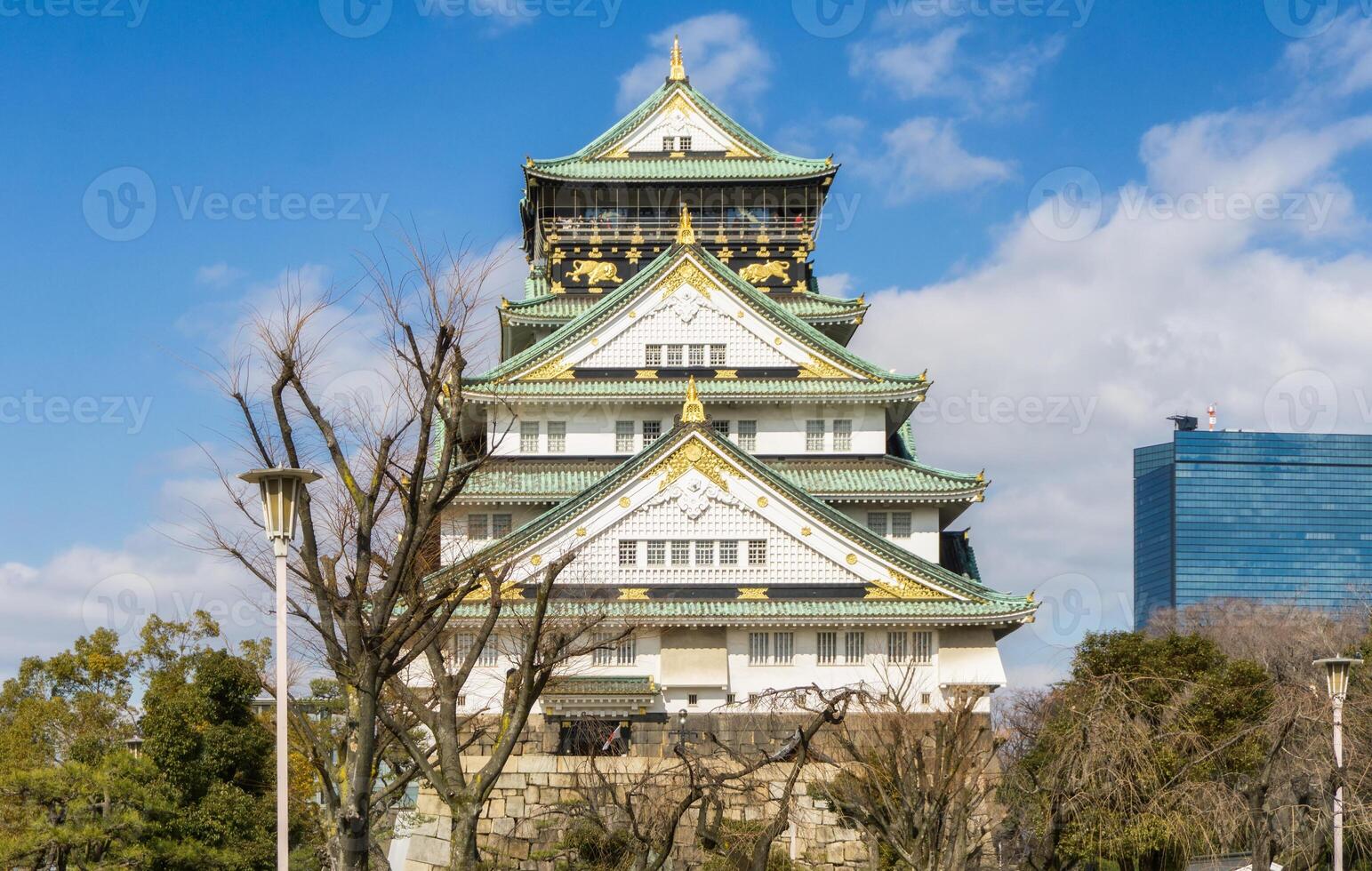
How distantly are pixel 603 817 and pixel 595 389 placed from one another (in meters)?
19.3

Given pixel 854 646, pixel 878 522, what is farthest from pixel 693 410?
pixel 854 646

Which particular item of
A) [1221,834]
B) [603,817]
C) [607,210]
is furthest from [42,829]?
[607,210]

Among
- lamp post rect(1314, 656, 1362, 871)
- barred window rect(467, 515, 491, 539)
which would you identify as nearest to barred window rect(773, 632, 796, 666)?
barred window rect(467, 515, 491, 539)

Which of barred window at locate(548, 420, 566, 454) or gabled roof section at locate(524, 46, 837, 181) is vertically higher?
gabled roof section at locate(524, 46, 837, 181)

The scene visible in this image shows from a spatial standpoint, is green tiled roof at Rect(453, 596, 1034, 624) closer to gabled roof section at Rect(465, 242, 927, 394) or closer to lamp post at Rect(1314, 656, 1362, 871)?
gabled roof section at Rect(465, 242, 927, 394)

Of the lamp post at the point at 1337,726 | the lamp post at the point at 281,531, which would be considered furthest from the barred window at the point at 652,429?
the lamp post at the point at 281,531

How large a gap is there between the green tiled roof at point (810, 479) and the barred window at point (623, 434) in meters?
0.66

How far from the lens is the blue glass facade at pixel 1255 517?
177375 millimetres

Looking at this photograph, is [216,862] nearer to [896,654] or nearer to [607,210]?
[896,654]

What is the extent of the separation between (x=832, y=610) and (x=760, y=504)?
349 cm

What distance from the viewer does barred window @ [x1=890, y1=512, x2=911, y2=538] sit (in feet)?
162

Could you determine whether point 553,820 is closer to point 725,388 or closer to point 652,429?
point 652,429

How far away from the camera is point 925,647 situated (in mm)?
45344

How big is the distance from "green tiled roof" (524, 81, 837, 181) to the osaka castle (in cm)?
8
